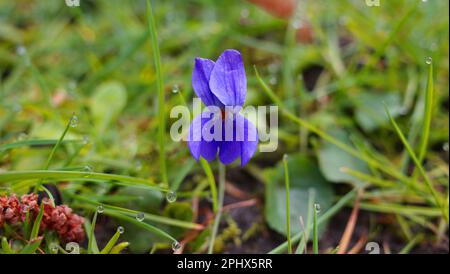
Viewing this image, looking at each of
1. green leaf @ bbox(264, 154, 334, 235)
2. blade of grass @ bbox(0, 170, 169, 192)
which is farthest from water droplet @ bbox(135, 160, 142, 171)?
green leaf @ bbox(264, 154, 334, 235)

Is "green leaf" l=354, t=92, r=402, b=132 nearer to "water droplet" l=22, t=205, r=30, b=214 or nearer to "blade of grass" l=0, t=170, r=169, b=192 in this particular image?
"blade of grass" l=0, t=170, r=169, b=192

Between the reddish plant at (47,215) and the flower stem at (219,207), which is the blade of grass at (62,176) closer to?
the reddish plant at (47,215)

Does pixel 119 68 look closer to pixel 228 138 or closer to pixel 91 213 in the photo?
pixel 91 213

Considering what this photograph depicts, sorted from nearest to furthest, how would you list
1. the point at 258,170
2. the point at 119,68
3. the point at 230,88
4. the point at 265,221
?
the point at 230,88
the point at 265,221
the point at 258,170
the point at 119,68

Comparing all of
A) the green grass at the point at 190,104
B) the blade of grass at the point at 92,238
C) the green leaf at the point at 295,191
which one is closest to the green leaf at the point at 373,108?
the green grass at the point at 190,104

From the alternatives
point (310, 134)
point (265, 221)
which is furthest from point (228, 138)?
point (310, 134)
